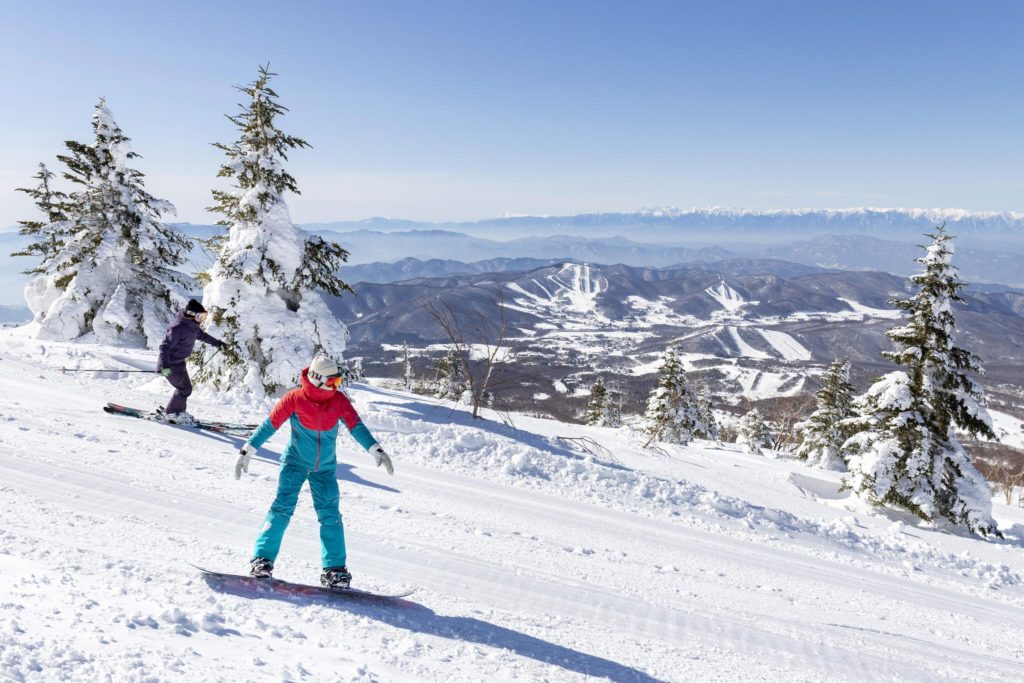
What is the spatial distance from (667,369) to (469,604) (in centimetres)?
3192

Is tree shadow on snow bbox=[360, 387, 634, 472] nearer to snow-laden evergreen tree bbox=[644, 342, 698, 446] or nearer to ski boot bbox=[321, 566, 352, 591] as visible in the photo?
ski boot bbox=[321, 566, 352, 591]

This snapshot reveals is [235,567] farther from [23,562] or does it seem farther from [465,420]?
[465,420]

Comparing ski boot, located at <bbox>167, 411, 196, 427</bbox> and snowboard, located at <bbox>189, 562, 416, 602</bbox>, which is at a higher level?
ski boot, located at <bbox>167, 411, 196, 427</bbox>

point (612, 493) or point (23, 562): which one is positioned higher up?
point (23, 562)

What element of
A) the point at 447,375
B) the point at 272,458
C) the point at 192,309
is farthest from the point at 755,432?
the point at 192,309

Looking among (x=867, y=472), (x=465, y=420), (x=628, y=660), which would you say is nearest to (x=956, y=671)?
(x=628, y=660)

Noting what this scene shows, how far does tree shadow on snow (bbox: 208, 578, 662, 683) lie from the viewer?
177 inches

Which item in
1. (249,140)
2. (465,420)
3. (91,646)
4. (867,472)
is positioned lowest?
(867,472)

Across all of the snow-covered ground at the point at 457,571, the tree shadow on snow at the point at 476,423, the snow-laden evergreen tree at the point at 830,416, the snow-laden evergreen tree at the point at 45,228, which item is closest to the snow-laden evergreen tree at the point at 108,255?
the snow-laden evergreen tree at the point at 45,228

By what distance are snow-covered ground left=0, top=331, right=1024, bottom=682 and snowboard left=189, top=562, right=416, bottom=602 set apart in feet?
0.37

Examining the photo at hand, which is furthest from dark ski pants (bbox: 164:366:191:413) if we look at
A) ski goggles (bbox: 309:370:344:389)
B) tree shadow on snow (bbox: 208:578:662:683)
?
ski goggles (bbox: 309:370:344:389)

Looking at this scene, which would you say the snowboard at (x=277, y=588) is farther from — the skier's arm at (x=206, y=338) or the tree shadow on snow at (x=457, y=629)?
the skier's arm at (x=206, y=338)

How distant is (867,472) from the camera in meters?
16.2

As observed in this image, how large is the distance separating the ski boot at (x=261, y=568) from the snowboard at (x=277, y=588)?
3cm
